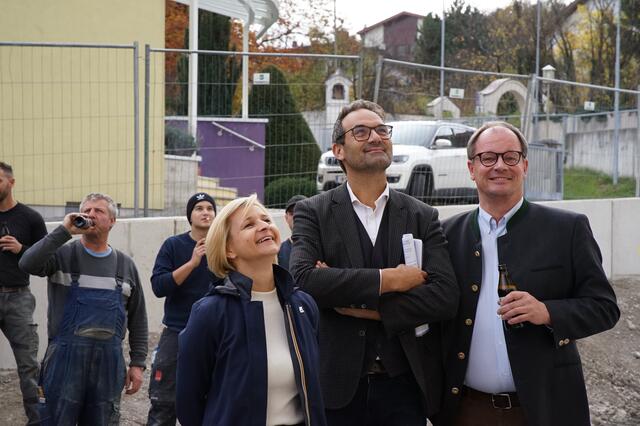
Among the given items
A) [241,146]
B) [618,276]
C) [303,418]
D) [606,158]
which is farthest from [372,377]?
[606,158]

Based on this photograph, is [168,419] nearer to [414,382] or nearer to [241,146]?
[414,382]

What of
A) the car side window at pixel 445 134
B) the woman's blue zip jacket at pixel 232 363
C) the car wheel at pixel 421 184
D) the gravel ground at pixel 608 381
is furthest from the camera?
the car side window at pixel 445 134

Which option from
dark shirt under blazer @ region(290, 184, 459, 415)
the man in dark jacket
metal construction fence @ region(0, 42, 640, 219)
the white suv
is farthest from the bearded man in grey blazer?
the white suv

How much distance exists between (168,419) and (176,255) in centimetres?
122

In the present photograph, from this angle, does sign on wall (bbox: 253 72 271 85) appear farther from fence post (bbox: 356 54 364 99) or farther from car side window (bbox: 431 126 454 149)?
car side window (bbox: 431 126 454 149)

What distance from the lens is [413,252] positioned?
4258 mm

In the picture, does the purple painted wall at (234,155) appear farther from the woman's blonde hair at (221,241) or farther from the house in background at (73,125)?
the woman's blonde hair at (221,241)

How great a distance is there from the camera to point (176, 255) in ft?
23.0

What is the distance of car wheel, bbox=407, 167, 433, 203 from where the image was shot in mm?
12258

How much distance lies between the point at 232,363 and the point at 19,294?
4.65 metres

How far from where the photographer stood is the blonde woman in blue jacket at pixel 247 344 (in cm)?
356

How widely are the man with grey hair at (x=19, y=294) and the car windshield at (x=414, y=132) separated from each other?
624cm

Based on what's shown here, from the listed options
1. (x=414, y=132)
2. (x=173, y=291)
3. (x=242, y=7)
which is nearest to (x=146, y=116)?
(x=173, y=291)

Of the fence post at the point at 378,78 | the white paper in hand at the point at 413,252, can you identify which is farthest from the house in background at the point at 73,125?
the white paper in hand at the point at 413,252
